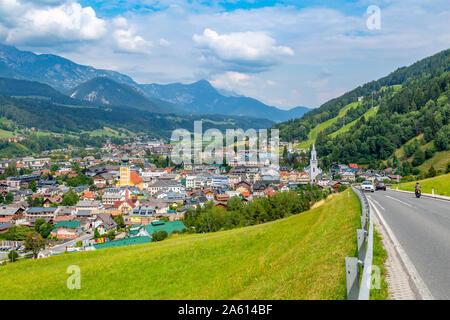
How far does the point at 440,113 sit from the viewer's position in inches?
4756

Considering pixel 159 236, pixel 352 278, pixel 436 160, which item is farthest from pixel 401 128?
pixel 352 278

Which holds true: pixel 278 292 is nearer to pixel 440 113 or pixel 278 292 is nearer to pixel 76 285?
pixel 76 285

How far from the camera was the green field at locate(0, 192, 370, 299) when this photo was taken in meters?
9.55

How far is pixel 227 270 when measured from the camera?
1546 centimetres

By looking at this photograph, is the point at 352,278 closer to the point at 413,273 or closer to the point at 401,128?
the point at 413,273

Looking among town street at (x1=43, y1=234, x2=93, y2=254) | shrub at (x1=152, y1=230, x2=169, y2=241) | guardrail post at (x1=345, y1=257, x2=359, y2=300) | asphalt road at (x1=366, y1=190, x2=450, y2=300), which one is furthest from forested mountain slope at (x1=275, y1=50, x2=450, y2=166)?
guardrail post at (x1=345, y1=257, x2=359, y2=300)

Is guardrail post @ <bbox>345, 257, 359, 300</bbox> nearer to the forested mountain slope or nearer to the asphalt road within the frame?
the asphalt road

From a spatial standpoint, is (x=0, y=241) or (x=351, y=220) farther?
(x=0, y=241)

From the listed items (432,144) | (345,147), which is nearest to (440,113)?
(432,144)

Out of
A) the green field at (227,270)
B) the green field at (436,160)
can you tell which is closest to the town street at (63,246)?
the green field at (227,270)

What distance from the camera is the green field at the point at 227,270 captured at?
376 inches

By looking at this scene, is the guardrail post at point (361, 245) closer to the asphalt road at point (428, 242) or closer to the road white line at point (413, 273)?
the road white line at point (413, 273)
